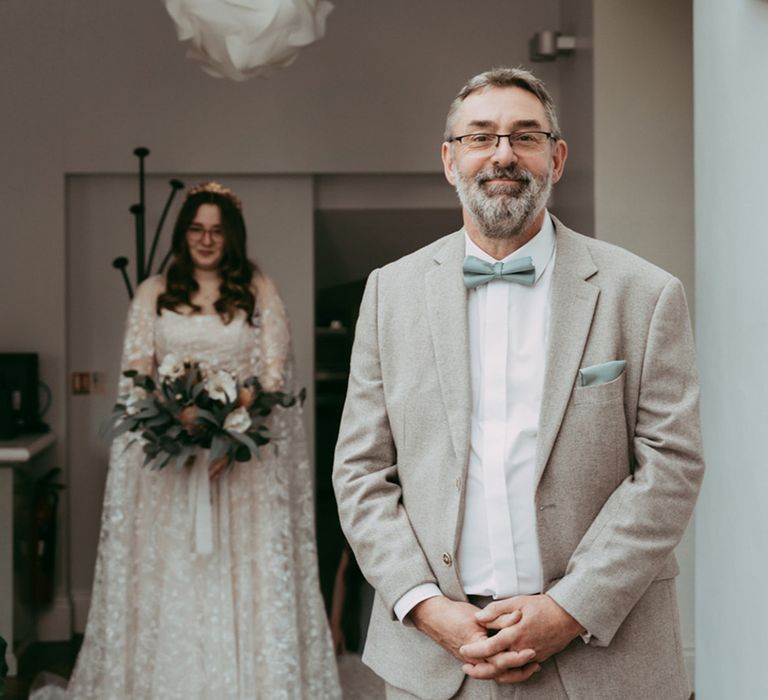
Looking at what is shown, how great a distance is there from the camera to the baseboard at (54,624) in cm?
602

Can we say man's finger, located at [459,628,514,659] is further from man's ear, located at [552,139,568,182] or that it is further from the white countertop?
the white countertop

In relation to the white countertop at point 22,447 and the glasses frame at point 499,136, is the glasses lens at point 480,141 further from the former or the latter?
the white countertop at point 22,447

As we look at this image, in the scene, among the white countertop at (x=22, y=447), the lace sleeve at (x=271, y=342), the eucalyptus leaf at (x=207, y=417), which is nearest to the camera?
the eucalyptus leaf at (x=207, y=417)

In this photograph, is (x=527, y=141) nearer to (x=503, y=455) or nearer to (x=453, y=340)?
(x=453, y=340)

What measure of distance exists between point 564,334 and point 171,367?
8.34ft

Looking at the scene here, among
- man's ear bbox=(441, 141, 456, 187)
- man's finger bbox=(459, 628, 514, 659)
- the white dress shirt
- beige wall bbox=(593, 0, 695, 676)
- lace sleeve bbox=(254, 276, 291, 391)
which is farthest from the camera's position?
beige wall bbox=(593, 0, 695, 676)

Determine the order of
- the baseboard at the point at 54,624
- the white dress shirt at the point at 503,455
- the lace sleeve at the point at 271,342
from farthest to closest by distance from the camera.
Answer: the baseboard at the point at 54,624, the lace sleeve at the point at 271,342, the white dress shirt at the point at 503,455

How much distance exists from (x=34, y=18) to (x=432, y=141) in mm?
2006

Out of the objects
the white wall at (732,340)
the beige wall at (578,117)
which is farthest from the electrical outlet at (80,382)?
the white wall at (732,340)

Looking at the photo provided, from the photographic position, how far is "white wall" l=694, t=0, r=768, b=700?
228cm

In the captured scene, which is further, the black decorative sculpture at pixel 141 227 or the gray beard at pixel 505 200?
the black decorative sculpture at pixel 141 227

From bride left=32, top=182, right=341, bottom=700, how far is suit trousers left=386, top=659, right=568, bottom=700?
238cm

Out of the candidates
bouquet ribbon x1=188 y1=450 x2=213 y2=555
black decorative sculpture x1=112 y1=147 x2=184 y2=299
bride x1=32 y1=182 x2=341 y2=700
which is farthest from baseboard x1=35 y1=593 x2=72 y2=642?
bouquet ribbon x1=188 y1=450 x2=213 y2=555

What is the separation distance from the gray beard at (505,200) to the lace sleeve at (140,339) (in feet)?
8.64
